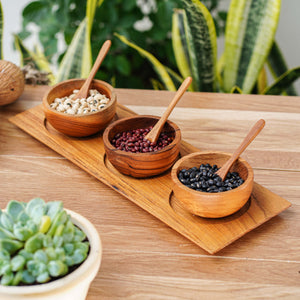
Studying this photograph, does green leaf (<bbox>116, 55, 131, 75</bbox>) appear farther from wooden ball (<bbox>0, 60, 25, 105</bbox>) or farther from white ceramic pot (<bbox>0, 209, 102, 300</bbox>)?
white ceramic pot (<bbox>0, 209, 102, 300</bbox>)

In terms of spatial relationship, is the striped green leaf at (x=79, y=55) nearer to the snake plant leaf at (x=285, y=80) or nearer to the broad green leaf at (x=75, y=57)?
the broad green leaf at (x=75, y=57)

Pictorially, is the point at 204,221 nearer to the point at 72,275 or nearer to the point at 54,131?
the point at 72,275

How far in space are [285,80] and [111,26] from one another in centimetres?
76

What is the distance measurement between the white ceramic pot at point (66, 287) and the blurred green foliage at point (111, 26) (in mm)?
1273

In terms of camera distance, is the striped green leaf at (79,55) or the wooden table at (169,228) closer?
the wooden table at (169,228)

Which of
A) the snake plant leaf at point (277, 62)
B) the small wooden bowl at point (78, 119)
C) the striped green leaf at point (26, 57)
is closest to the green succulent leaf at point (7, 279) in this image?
the small wooden bowl at point (78, 119)

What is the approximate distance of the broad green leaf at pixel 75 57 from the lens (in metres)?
1.31

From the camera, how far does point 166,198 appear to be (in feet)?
2.83

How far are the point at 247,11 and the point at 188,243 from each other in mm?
899

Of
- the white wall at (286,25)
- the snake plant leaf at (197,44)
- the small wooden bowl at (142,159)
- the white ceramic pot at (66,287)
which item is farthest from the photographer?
the white wall at (286,25)

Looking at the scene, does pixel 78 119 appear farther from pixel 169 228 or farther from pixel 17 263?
pixel 17 263

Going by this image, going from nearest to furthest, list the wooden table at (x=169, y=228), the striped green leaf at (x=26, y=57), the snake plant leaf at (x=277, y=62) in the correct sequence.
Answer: the wooden table at (x=169, y=228), the striped green leaf at (x=26, y=57), the snake plant leaf at (x=277, y=62)

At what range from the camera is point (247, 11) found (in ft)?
4.58

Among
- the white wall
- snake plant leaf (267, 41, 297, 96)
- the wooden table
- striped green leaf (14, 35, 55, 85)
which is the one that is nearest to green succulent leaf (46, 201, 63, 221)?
the wooden table
